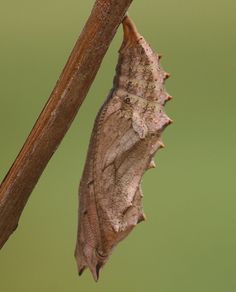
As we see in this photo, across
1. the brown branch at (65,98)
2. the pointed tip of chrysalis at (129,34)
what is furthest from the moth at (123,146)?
the brown branch at (65,98)

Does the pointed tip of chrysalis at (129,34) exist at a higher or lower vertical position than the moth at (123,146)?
higher

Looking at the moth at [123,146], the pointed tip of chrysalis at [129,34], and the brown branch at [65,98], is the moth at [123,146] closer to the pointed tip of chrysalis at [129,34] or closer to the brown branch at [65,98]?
the pointed tip of chrysalis at [129,34]

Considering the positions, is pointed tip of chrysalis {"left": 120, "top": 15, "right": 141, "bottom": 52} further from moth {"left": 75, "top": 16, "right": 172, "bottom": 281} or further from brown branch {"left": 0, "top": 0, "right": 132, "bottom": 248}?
brown branch {"left": 0, "top": 0, "right": 132, "bottom": 248}

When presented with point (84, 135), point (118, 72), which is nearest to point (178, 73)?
point (84, 135)

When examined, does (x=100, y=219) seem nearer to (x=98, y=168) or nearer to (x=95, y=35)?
(x=98, y=168)

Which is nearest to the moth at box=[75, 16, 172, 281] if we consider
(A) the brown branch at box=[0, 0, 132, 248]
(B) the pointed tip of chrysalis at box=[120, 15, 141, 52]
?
(B) the pointed tip of chrysalis at box=[120, 15, 141, 52]

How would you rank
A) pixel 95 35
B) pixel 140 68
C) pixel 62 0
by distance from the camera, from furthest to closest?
pixel 62 0
pixel 140 68
pixel 95 35

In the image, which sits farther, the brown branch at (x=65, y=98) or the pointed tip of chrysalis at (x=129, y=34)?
the pointed tip of chrysalis at (x=129, y=34)
